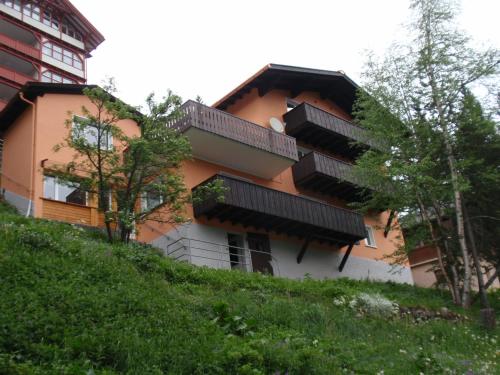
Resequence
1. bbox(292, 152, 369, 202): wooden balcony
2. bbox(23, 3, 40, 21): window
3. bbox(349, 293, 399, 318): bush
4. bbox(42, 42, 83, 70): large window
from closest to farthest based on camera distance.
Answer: bbox(349, 293, 399, 318): bush < bbox(292, 152, 369, 202): wooden balcony < bbox(23, 3, 40, 21): window < bbox(42, 42, 83, 70): large window

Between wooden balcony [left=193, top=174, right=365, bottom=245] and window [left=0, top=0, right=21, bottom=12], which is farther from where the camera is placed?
window [left=0, top=0, right=21, bottom=12]

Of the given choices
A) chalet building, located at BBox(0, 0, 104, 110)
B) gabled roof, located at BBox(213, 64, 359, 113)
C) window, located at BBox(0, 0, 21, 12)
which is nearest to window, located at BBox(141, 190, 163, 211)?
gabled roof, located at BBox(213, 64, 359, 113)

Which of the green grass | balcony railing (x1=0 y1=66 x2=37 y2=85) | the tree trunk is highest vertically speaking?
balcony railing (x1=0 y1=66 x2=37 y2=85)

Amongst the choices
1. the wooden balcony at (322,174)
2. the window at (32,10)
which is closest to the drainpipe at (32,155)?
the wooden balcony at (322,174)

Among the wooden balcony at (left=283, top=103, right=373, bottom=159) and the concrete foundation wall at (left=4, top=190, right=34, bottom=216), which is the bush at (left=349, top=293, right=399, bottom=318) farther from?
the concrete foundation wall at (left=4, top=190, right=34, bottom=216)

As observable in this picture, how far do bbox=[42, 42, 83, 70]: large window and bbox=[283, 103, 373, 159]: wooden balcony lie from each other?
75.3 ft

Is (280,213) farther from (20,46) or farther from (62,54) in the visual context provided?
(62,54)

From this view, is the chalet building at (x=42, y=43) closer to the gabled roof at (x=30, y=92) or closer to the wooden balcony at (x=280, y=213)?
the gabled roof at (x=30, y=92)

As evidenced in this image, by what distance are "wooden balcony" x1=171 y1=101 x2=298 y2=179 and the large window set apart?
24.6m

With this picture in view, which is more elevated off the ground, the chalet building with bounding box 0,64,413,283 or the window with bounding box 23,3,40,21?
the window with bounding box 23,3,40,21

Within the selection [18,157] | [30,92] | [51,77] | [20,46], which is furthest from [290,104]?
[20,46]

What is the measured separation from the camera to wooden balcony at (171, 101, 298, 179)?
20.8 metres

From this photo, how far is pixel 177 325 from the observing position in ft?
34.3

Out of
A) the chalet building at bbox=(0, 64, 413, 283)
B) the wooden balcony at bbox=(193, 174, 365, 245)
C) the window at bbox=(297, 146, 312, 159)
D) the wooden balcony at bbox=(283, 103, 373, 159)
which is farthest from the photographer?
the window at bbox=(297, 146, 312, 159)
